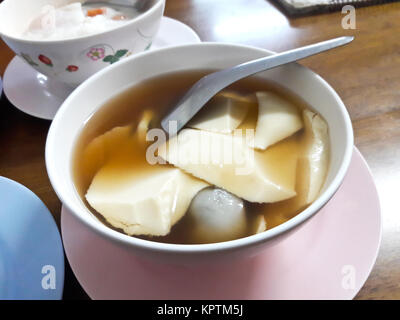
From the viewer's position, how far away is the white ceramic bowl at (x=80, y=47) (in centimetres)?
75

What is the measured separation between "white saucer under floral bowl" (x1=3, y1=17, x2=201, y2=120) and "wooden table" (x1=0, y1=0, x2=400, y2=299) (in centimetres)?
3

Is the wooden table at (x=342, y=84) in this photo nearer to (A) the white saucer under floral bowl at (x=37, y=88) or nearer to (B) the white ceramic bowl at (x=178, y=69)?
(A) the white saucer under floral bowl at (x=37, y=88)

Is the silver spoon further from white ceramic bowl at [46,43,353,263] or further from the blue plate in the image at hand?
the blue plate

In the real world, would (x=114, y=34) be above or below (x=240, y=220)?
above

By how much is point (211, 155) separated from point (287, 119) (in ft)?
0.55

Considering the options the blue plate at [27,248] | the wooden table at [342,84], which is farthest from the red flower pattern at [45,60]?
the blue plate at [27,248]

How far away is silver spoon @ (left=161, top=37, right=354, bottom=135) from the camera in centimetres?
62

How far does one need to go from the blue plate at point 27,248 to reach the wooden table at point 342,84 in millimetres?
45

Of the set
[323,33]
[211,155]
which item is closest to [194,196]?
[211,155]

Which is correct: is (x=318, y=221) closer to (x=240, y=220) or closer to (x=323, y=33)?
(x=240, y=220)

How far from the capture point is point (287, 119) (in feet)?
2.22

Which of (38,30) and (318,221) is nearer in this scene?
(318,221)

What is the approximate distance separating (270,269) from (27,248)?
383 millimetres

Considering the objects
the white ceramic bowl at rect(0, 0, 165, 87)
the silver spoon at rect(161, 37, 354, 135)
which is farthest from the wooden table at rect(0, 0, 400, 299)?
the silver spoon at rect(161, 37, 354, 135)
